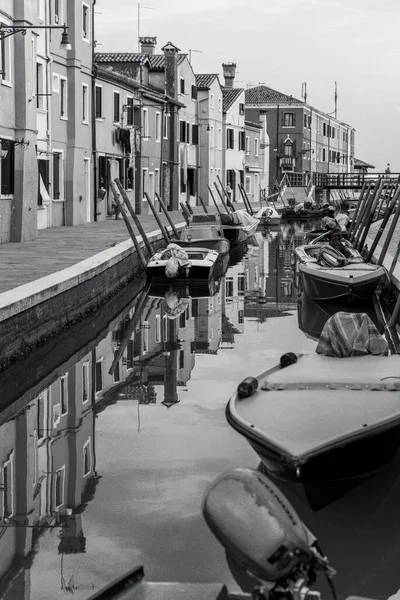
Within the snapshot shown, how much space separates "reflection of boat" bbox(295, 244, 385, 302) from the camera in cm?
1611

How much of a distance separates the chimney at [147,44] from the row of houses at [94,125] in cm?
5

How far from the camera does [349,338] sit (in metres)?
8.23

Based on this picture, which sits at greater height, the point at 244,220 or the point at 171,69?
the point at 171,69

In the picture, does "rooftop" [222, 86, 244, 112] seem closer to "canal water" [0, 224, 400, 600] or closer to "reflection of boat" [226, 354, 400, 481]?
"canal water" [0, 224, 400, 600]

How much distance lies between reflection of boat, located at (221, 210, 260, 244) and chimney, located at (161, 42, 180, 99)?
1273 centimetres

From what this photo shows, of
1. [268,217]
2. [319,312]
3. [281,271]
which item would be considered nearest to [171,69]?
[268,217]

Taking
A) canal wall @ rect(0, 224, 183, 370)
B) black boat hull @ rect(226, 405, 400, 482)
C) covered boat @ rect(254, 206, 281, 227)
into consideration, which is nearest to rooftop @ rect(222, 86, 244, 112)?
covered boat @ rect(254, 206, 281, 227)

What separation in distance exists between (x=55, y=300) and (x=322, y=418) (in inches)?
260

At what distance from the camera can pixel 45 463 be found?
764 centimetres

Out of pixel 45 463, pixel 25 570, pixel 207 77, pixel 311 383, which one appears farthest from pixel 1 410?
pixel 207 77

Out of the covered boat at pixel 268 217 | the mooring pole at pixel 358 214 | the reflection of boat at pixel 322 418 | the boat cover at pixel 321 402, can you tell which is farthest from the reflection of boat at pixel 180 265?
the covered boat at pixel 268 217

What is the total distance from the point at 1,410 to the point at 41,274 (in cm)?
504

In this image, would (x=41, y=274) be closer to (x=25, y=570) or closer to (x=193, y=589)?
(x=25, y=570)

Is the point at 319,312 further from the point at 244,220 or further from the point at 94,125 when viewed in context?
the point at 94,125
